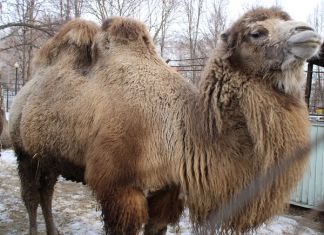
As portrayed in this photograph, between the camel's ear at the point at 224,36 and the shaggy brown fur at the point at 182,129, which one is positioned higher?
the camel's ear at the point at 224,36

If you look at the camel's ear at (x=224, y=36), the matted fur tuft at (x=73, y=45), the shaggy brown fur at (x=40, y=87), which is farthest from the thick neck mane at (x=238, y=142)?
the matted fur tuft at (x=73, y=45)

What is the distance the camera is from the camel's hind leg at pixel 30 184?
4773mm

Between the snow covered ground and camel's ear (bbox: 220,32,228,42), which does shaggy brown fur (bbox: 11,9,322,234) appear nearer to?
camel's ear (bbox: 220,32,228,42)

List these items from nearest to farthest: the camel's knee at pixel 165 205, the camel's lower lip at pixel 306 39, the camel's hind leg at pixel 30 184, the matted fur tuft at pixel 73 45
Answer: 1. the camel's lower lip at pixel 306 39
2. the camel's knee at pixel 165 205
3. the matted fur tuft at pixel 73 45
4. the camel's hind leg at pixel 30 184

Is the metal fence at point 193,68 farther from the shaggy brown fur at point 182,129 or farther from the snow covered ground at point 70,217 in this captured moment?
the snow covered ground at point 70,217

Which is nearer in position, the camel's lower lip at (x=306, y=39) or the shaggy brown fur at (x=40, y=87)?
the camel's lower lip at (x=306, y=39)

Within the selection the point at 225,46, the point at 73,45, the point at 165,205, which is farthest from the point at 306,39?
the point at 73,45

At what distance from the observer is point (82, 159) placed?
11.3 ft

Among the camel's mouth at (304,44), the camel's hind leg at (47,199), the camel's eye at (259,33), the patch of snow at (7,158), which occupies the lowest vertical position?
the patch of snow at (7,158)

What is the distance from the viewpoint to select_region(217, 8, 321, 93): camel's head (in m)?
2.42

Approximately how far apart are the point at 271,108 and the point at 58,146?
2.01m

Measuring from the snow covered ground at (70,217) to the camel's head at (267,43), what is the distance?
2.76 meters

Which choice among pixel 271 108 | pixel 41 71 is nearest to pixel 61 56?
pixel 41 71

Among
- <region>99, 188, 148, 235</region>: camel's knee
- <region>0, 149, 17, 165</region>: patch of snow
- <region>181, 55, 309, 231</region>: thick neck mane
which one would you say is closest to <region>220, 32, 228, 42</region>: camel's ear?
<region>181, 55, 309, 231</region>: thick neck mane
